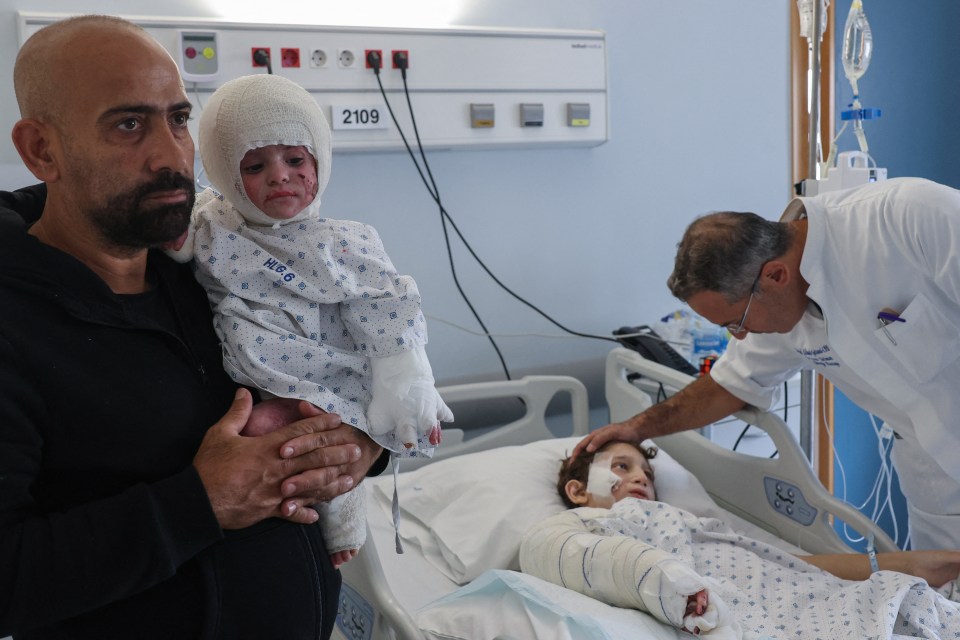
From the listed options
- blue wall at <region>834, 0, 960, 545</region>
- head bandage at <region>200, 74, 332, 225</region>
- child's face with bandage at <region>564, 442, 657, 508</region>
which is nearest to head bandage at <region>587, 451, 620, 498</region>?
child's face with bandage at <region>564, 442, 657, 508</region>

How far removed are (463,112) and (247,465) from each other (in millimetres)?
1834

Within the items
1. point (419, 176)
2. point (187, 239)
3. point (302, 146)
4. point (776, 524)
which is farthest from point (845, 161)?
point (187, 239)

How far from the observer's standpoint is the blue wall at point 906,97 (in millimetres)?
3617

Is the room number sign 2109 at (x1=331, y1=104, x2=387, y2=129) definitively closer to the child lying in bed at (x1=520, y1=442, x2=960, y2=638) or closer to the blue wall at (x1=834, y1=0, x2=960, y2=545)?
the child lying in bed at (x1=520, y1=442, x2=960, y2=638)

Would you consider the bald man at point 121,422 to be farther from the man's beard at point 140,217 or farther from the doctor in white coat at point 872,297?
the doctor in white coat at point 872,297

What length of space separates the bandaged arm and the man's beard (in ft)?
3.75

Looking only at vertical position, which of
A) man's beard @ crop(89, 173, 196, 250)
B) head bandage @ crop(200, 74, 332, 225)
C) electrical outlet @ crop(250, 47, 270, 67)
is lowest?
man's beard @ crop(89, 173, 196, 250)

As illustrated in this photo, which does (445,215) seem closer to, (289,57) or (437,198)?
(437,198)

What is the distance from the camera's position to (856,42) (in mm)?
2654

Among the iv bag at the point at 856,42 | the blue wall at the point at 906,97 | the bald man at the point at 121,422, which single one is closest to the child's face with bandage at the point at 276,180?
the bald man at the point at 121,422

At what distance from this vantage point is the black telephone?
2.89 meters

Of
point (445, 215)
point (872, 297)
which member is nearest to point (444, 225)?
point (445, 215)

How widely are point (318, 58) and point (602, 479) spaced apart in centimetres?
151

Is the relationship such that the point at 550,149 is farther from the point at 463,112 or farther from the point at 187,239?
the point at 187,239
